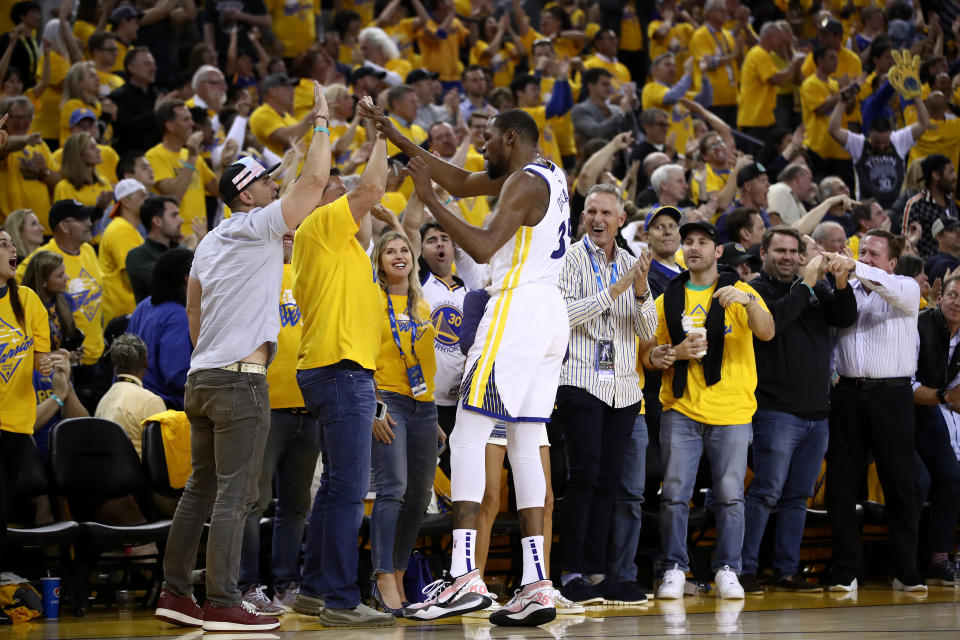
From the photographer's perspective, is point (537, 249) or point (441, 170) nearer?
point (537, 249)

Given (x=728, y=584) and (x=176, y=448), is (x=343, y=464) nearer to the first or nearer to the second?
(x=176, y=448)

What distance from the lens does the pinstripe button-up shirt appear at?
23.5 feet

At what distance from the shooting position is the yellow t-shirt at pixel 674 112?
591 inches

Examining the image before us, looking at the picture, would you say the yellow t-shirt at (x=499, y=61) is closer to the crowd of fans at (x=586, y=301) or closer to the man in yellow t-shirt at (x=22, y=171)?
the crowd of fans at (x=586, y=301)

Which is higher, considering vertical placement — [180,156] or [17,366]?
[180,156]

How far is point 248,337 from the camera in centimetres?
580

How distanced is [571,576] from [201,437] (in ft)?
7.88

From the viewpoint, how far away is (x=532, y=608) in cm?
563

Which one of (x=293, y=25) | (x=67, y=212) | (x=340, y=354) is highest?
(x=293, y=25)

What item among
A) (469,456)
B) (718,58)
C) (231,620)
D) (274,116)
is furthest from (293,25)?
(231,620)

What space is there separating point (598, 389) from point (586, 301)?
0.55 m

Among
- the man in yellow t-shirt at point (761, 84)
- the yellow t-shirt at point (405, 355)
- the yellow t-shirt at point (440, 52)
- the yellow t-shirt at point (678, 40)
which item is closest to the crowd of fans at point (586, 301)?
the yellow t-shirt at point (405, 355)

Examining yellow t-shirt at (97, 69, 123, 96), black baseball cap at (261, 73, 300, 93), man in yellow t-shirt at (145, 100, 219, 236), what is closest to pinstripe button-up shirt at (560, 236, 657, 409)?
man in yellow t-shirt at (145, 100, 219, 236)

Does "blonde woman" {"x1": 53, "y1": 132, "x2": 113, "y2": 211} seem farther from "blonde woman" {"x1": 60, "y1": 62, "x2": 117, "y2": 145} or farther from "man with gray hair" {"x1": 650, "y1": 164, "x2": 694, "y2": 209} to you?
"man with gray hair" {"x1": 650, "y1": 164, "x2": 694, "y2": 209}
